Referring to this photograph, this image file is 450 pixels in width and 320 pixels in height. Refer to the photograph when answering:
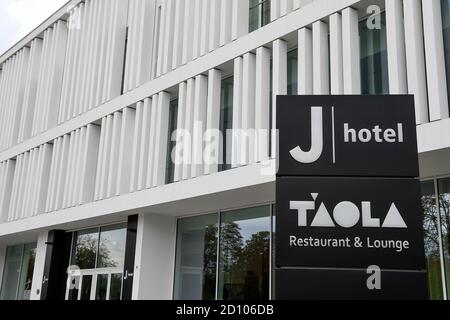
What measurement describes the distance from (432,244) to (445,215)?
613 mm

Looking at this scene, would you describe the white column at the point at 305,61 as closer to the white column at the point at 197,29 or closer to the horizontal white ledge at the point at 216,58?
the horizontal white ledge at the point at 216,58

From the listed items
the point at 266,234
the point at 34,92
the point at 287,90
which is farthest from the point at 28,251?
the point at 287,90

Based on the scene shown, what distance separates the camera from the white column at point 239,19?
13742 mm

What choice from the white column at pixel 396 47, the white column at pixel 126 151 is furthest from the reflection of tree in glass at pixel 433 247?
the white column at pixel 126 151

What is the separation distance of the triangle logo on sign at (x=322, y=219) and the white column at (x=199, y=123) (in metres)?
10.3

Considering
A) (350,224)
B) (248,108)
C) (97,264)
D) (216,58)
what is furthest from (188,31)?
(350,224)

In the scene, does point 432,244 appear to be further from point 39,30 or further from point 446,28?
point 39,30

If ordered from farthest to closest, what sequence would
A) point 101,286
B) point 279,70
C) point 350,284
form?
point 101,286 → point 279,70 → point 350,284

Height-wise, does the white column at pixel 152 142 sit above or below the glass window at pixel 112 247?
above

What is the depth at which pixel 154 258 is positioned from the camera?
15.4 metres

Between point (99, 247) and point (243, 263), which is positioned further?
point (99, 247)

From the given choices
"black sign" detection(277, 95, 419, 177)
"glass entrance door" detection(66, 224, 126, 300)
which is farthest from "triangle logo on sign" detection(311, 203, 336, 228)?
"glass entrance door" detection(66, 224, 126, 300)

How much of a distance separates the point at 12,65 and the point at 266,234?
17973 millimetres

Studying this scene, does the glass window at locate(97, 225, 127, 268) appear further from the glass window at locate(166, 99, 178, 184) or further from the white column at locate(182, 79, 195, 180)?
the white column at locate(182, 79, 195, 180)
